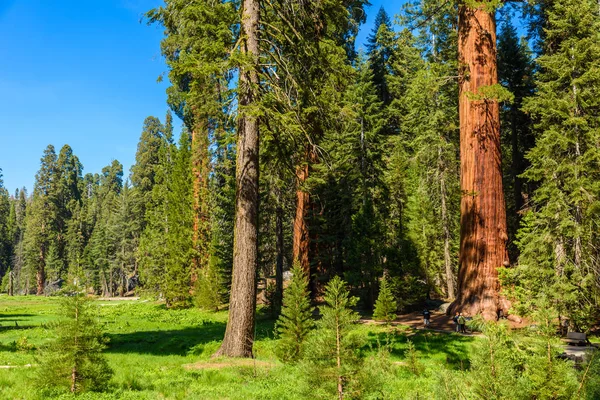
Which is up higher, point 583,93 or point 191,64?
point 583,93

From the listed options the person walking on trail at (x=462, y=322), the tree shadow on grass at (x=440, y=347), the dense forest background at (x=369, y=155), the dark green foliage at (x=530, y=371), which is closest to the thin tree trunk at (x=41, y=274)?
the dense forest background at (x=369, y=155)

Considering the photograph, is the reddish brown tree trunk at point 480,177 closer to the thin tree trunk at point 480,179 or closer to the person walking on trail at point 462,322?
the thin tree trunk at point 480,179

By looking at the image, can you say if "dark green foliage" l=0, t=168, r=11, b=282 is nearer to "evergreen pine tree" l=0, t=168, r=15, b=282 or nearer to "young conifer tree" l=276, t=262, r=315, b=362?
"evergreen pine tree" l=0, t=168, r=15, b=282

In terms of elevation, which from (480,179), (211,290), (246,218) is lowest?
(211,290)

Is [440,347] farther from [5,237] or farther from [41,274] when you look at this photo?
[5,237]

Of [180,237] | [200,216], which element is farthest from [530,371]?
[200,216]

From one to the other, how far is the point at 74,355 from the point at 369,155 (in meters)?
22.2

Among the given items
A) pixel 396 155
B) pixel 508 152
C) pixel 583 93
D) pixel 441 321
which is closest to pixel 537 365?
pixel 441 321

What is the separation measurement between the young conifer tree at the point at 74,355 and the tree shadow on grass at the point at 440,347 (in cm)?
505

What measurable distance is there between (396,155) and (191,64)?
19.0m

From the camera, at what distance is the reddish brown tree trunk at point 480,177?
10.2 m

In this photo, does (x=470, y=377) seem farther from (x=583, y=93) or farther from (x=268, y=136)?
(x=583, y=93)

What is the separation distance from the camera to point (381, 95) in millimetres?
41906

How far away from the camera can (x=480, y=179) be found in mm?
10406
